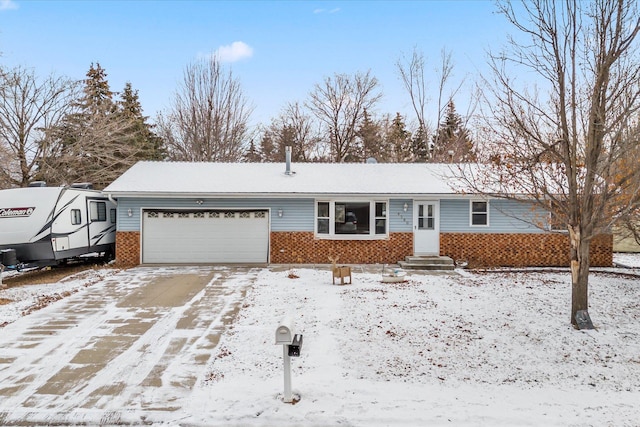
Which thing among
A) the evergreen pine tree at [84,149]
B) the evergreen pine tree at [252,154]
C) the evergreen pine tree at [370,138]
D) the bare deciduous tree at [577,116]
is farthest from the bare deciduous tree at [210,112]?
the bare deciduous tree at [577,116]

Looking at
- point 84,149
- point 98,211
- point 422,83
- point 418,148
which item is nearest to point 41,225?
point 98,211

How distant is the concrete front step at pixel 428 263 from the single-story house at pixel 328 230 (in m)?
0.54

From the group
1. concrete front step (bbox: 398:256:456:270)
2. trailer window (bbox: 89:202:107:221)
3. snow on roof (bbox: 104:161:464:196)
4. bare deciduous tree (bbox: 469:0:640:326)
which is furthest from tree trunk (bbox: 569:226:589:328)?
trailer window (bbox: 89:202:107:221)

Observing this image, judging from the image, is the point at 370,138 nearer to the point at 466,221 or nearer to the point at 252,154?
the point at 252,154

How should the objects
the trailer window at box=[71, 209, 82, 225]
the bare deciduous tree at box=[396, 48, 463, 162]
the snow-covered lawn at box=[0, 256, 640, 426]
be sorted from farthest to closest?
the bare deciduous tree at box=[396, 48, 463, 162] < the trailer window at box=[71, 209, 82, 225] < the snow-covered lawn at box=[0, 256, 640, 426]

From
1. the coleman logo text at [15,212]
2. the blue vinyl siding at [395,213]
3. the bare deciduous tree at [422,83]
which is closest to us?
the coleman logo text at [15,212]

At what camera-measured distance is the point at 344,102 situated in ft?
92.5

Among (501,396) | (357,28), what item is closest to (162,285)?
(501,396)

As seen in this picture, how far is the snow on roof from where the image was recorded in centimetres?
1279

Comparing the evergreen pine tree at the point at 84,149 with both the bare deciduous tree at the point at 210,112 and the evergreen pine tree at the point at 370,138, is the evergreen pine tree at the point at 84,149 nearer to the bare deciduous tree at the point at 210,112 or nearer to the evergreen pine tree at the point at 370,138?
the bare deciduous tree at the point at 210,112

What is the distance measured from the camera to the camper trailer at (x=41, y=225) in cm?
1073

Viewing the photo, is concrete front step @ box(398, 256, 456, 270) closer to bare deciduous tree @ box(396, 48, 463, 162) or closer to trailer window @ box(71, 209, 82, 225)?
trailer window @ box(71, 209, 82, 225)

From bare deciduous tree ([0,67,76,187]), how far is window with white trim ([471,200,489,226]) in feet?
61.6

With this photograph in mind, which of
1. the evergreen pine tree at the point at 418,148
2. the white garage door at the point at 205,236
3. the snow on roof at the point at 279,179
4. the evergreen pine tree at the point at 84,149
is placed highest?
the evergreen pine tree at the point at 418,148
